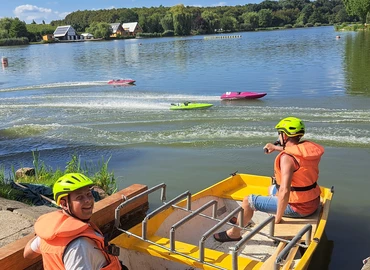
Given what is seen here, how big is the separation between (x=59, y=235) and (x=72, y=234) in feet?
0.33

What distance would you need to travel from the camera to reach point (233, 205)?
269 inches

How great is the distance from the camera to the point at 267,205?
5645 millimetres

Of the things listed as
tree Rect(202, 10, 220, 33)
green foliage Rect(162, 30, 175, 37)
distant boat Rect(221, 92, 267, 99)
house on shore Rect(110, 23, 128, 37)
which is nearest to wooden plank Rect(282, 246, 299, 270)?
distant boat Rect(221, 92, 267, 99)

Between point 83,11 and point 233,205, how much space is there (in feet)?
623

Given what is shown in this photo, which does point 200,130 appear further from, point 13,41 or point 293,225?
point 13,41

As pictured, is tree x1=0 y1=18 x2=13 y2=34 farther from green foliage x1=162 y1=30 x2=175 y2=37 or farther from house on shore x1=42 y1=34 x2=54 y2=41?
green foliage x1=162 y1=30 x2=175 y2=37

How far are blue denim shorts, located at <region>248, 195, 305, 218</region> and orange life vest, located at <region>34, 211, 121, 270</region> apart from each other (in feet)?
8.79

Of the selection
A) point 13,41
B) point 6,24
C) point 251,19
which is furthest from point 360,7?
point 6,24

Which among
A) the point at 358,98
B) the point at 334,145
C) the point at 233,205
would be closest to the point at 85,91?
the point at 358,98

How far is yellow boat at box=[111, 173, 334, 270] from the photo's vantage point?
4.53 metres

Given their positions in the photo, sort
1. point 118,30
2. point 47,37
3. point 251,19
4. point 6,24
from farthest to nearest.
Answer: point 251,19
point 118,30
point 47,37
point 6,24

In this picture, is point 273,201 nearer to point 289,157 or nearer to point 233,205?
point 289,157

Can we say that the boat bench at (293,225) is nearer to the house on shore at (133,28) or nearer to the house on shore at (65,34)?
the house on shore at (65,34)

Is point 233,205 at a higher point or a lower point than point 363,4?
lower
